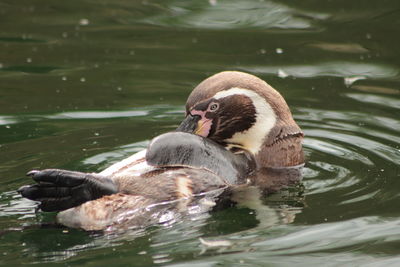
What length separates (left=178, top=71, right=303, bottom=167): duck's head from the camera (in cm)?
636

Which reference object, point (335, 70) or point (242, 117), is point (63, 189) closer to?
point (242, 117)

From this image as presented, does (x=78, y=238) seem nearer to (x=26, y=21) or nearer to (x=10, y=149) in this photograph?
(x=10, y=149)

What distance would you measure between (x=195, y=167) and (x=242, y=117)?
0.79 metres

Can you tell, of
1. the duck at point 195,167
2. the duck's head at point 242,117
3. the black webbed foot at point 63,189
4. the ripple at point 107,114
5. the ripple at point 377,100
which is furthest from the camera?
A: the ripple at point 377,100

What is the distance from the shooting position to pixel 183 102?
8.28 meters

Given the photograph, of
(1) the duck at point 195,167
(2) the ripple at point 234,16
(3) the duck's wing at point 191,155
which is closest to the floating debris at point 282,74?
(2) the ripple at point 234,16

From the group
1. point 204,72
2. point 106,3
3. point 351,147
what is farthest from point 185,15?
point 351,147

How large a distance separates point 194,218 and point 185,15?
5.32 metres

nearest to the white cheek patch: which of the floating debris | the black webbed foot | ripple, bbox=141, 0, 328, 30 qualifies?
the black webbed foot

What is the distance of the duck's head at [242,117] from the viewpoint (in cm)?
636

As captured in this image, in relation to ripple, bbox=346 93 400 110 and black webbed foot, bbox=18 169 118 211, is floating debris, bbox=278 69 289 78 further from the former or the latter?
black webbed foot, bbox=18 169 118 211

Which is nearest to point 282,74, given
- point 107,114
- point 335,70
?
point 335,70

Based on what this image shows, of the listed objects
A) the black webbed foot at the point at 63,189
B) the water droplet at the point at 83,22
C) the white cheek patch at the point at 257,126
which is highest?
the water droplet at the point at 83,22

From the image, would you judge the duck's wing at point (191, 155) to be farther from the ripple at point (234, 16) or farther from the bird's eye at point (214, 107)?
the ripple at point (234, 16)
